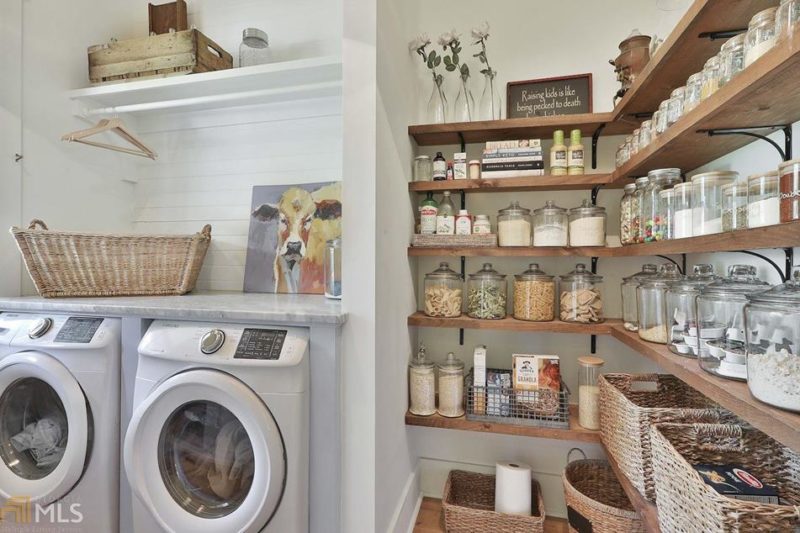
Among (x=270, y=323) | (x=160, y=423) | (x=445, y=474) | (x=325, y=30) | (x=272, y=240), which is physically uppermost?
(x=325, y=30)

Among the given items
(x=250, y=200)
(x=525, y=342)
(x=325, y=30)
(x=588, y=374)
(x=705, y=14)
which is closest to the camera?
(x=705, y=14)

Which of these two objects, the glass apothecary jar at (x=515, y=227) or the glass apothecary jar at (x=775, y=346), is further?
the glass apothecary jar at (x=515, y=227)

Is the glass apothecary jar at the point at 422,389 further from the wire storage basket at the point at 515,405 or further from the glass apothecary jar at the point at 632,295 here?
the glass apothecary jar at the point at 632,295

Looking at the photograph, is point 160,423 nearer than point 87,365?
Yes

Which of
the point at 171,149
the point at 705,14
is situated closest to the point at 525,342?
the point at 705,14

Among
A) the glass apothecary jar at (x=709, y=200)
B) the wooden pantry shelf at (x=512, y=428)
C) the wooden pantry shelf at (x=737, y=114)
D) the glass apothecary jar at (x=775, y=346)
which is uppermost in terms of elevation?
the wooden pantry shelf at (x=737, y=114)

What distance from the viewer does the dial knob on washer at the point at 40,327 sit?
1.42 m

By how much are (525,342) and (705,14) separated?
1.35 meters

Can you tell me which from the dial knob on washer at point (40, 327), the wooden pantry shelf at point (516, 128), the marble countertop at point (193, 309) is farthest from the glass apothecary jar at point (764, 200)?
the dial knob on washer at point (40, 327)

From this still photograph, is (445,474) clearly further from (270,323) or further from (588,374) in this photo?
(270,323)

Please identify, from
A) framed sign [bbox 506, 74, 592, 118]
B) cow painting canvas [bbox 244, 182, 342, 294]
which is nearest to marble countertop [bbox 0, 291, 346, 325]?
cow painting canvas [bbox 244, 182, 342, 294]

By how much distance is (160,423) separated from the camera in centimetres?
126

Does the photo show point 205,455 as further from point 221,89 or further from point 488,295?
point 221,89

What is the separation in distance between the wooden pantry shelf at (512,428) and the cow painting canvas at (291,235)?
0.81 meters
